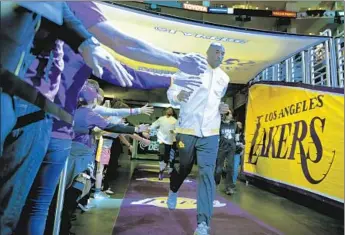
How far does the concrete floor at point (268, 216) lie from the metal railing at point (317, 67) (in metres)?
1.44

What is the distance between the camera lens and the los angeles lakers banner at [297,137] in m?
3.38

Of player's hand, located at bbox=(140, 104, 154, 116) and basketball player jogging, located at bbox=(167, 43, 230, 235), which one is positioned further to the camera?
basketball player jogging, located at bbox=(167, 43, 230, 235)

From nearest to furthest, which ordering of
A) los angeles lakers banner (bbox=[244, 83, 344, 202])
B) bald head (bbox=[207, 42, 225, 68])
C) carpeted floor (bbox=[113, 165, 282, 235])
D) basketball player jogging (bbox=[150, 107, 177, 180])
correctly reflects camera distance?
bald head (bbox=[207, 42, 225, 68])
carpeted floor (bbox=[113, 165, 282, 235])
los angeles lakers banner (bbox=[244, 83, 344, 202])
basketball player jogging (bbox=[150, 107, 177, 180])

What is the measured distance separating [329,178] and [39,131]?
3.25m

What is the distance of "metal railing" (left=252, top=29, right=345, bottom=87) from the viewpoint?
13.0ft

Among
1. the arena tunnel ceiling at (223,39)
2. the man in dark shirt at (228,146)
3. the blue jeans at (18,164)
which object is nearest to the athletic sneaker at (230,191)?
the man in dark shirt at (228,146)

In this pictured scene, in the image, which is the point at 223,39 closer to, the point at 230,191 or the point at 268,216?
the point at 268,216

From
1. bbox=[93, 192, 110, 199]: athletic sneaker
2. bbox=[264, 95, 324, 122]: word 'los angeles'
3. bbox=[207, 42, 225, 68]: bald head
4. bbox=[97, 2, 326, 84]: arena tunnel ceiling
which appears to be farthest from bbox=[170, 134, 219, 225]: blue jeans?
bbox=[264, 95, 324, 122]: word 'los angeles'

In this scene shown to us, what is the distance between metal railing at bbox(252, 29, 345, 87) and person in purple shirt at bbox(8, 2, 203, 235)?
2.86m

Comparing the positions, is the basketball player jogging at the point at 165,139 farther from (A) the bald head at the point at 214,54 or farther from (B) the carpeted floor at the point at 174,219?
(A) the bald head at the point at 214,54

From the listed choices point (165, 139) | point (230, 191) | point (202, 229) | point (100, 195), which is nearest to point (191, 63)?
point (202, 229)

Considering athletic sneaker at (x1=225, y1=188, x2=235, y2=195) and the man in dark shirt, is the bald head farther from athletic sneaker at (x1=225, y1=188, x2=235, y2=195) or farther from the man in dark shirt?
athletic sneaker at (x1=225, y1=188, x2=235, y2=195)

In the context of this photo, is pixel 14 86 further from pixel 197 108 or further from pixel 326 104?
pixel 326 104

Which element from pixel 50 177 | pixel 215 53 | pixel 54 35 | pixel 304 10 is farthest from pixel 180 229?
pixel 304 10
